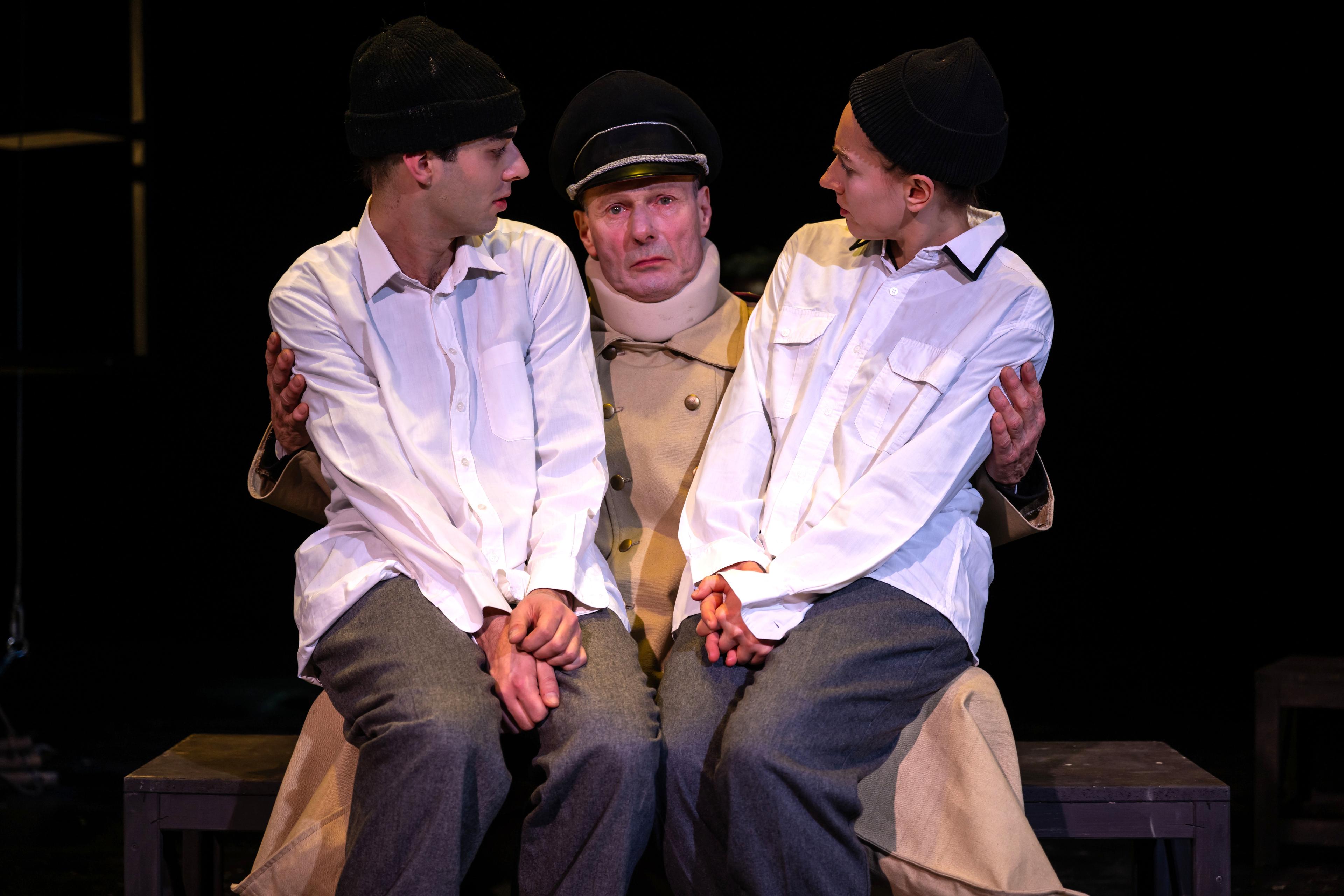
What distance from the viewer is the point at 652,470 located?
7.76 feet

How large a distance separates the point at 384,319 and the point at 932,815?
1194 millimetres

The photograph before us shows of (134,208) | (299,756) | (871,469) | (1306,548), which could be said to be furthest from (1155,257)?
(134,208)

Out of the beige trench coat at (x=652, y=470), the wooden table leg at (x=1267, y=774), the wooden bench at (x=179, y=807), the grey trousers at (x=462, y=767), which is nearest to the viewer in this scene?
→ the grey trousers at (x=462, y=767)

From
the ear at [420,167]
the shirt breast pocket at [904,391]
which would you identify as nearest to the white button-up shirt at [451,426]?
the ear at [420,167]

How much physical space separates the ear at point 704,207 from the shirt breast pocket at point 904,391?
57 centimetres

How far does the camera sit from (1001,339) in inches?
80.3

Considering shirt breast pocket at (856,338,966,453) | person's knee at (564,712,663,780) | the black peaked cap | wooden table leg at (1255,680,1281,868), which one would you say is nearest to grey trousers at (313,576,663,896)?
person's knee at (564,712,663,780)

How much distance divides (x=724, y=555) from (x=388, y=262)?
29.6 inches

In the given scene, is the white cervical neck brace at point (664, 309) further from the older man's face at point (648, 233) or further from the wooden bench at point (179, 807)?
the wooden bench at point (179, 807)

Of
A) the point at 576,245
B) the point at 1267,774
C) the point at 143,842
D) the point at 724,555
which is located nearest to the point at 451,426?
the point at 724,555

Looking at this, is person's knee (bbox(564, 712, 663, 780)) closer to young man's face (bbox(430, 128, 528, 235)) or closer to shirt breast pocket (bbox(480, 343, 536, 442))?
shirt breast pocket (bbox(480, 343, 536, 442))

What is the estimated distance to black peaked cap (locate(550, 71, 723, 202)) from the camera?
2330 mm

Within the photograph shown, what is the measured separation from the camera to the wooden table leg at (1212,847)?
79.6 inches

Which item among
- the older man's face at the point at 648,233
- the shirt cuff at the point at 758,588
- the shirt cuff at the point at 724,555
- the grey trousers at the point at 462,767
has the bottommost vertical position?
the grey trousers at the point at 462,767
